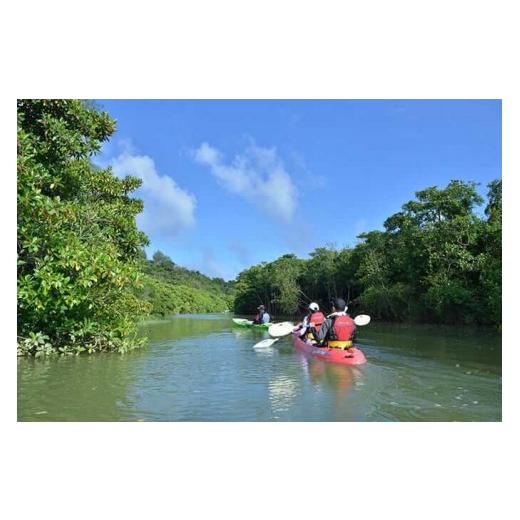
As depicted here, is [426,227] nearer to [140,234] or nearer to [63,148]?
[140,234]

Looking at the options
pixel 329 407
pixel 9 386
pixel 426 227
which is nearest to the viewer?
pixel 9 386

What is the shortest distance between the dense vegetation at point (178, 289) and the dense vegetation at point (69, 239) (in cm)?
682

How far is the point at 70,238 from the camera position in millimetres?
8891

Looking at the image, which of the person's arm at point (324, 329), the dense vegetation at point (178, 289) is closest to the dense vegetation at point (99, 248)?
the person's arm at point (324, 329)

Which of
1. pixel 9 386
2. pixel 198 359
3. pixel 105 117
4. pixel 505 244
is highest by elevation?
pixel 105 117

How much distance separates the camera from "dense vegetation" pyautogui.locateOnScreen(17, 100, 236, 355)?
836 cm

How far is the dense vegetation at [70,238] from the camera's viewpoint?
836cm

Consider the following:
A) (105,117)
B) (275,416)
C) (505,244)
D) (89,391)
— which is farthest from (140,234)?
(505,244)

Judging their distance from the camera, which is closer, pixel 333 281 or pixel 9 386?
pixel 9 386

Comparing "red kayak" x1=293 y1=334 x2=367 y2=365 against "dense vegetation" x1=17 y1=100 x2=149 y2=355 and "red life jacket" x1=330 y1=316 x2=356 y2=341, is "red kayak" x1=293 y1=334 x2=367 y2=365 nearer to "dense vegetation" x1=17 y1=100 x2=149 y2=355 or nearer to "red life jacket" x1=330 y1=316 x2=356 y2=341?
"red life jacket" x1=330 y1=316 x2=356 y2=341

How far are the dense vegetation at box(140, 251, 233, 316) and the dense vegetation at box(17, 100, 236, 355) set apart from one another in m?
6.38

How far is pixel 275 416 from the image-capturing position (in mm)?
5805

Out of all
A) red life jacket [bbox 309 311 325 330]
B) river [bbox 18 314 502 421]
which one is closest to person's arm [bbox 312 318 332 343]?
river [bbox 18 314 502 421]

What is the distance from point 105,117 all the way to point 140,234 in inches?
134
